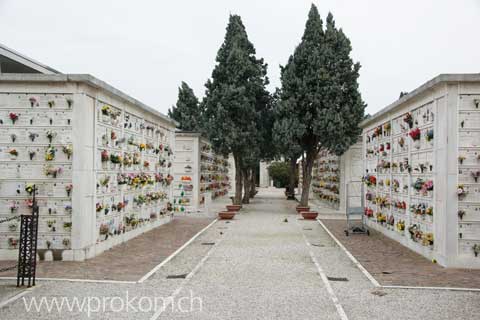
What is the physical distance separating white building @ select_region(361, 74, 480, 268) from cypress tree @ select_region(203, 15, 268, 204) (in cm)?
1142

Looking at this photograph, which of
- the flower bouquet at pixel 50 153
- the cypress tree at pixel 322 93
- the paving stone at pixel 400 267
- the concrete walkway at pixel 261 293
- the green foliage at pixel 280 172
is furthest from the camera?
the green foliage at pixel 280 172

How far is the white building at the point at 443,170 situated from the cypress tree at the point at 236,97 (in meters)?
11.4

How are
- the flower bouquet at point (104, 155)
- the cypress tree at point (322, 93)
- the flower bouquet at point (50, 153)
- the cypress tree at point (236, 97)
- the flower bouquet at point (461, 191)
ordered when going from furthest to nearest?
the cypress tree at point (236, 97) < the cypress tree at point (322, 93) < the flower bouquet at point (104, 155) < the flower bouquet at point (50, 153) < the flower bouquet at point (461, 191)

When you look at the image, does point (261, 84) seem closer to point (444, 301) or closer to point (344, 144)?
point (344, 144)

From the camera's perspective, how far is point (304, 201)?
24.2m

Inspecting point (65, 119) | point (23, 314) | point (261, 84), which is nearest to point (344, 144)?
point (261, 84)

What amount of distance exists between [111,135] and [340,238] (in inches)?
270

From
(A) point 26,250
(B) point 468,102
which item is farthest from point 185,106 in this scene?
(A) point 26,250

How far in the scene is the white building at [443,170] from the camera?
9.58 m

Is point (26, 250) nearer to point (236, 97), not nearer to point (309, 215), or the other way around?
point (309, 215)

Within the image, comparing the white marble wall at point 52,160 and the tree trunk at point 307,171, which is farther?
the tree trunk at point 307,171

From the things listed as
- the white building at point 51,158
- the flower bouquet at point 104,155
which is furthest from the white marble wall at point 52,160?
the flower bouquet at point 104,155

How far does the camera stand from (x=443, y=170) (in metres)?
9.70

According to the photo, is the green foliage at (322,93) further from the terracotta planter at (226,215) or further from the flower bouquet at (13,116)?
the flower bouquet at (13,116)
